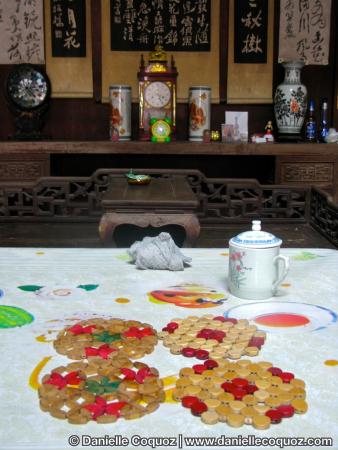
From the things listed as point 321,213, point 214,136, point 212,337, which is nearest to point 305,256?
point 212,337

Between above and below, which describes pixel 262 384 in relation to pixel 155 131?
below

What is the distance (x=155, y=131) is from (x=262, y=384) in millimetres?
3604

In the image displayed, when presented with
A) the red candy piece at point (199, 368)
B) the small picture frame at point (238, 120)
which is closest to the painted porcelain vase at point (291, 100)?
the small picture frame at point (238, 120)

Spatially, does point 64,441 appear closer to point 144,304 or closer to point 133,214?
point 144,304

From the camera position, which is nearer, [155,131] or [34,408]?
[34,408]

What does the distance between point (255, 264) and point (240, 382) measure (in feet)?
1.36

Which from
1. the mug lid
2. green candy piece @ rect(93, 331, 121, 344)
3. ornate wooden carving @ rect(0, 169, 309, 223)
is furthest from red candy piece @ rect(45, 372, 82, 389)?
ornate wooden carving @ rect(0, 169, 309, 223)

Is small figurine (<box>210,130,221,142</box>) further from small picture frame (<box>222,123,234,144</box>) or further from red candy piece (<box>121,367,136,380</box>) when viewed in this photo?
red candy piece (<box>121,367,136,380</box>)

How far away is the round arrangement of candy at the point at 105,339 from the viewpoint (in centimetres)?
96

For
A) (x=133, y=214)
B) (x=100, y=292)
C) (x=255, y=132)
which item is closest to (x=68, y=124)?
(x=255, y=132)

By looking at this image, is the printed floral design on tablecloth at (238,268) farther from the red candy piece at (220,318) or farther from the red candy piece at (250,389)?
the red candy piece at (250,389)

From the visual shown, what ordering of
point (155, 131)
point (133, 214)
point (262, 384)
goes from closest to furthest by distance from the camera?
point (262, 384) < point (133, 214) < point (155, 131)

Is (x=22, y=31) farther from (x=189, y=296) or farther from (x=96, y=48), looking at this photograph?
(x=189, y=296)

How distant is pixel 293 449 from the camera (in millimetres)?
727
